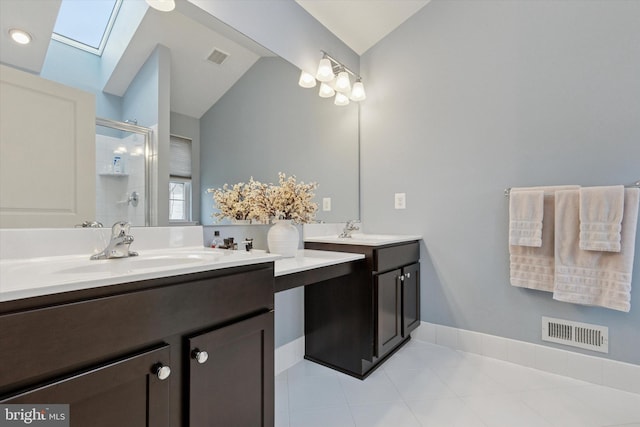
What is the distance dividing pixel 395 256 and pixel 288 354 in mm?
915

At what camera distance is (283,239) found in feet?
5.32

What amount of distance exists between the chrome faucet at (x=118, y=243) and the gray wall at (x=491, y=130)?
184cm

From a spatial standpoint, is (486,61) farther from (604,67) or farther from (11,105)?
(11,105)

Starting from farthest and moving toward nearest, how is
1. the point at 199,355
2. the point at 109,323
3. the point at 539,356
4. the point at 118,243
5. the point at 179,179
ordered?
the point at 539,356 → the point at 179,179 → the point at 118,243 → the point at 199,355 → the point at 109,323

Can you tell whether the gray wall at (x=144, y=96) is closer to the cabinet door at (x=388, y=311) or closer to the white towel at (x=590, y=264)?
the cabinet door at (x=388, y=311)

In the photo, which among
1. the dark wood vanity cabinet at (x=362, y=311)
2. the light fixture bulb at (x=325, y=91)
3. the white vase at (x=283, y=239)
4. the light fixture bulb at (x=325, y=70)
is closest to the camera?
the white vase at (x=283, y=239)

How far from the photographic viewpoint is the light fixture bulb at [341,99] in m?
2.41

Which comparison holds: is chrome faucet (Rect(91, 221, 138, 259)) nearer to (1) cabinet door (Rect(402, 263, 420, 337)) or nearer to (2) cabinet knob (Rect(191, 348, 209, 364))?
(2) cabinet knob (Rect(191, 348, 209, 364))

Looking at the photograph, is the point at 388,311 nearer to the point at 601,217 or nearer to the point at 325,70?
the point at 601,217

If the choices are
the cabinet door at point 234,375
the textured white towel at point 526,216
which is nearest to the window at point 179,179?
the cabinet door at point 234,375

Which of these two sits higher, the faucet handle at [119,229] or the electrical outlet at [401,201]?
the electrical outlet at [401,201]

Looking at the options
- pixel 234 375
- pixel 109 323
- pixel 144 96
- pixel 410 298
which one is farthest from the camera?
pixel 410 298

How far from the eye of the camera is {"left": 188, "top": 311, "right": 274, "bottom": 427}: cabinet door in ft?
2.86

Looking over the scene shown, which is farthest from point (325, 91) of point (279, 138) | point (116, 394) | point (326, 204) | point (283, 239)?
point (116, 394)
